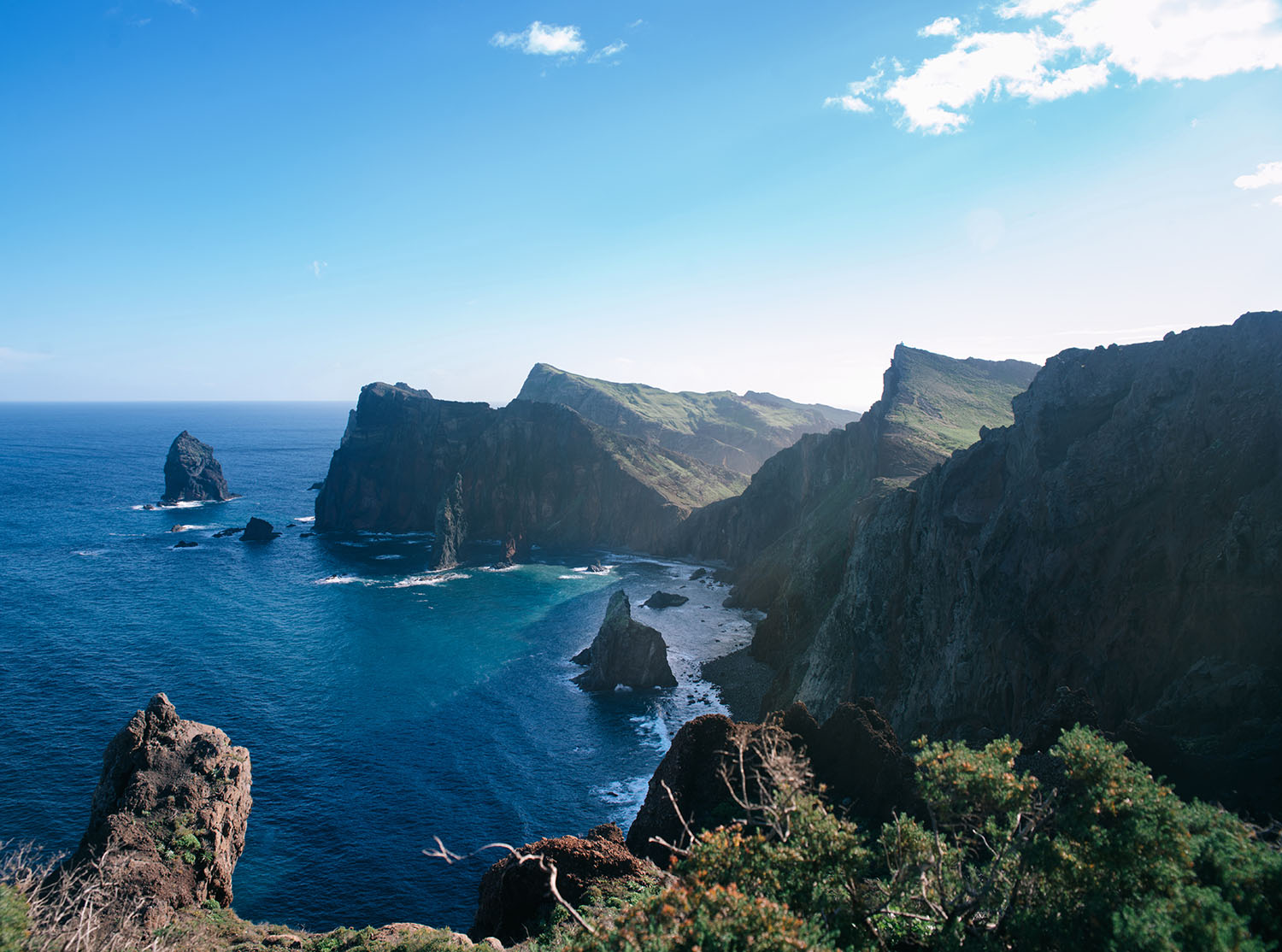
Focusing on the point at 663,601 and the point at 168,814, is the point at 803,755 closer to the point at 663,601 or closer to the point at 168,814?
the point at 168,814

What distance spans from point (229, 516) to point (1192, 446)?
198674 millimetres

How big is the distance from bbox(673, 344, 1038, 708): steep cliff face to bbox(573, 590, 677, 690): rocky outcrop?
50.4 feet

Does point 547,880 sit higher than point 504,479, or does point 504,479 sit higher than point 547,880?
point 504,479

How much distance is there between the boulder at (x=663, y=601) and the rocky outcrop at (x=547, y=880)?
82.7 metres

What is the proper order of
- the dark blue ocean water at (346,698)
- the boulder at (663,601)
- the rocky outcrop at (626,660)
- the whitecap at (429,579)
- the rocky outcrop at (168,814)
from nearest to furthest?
1. the rocky outcrop at (168,814)
2. the dark blue ocean water at (346,698)
3. the rocky outcrop at (626,660)
4. the boulder at (663,601)
5. the whitecap at (429,579)

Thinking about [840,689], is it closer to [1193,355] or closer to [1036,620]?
[1036,620]

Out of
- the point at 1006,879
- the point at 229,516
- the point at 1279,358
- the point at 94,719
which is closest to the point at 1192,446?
the point at 1279,358

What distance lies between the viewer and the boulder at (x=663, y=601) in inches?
4783

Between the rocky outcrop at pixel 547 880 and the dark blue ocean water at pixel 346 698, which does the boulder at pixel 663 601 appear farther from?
the rocky outcrop at pixel 547 880

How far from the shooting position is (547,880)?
3691 cm

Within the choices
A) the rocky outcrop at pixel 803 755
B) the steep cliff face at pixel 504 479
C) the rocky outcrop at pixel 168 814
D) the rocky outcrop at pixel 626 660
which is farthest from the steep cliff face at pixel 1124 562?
the steep cliff face at pixel 504 479

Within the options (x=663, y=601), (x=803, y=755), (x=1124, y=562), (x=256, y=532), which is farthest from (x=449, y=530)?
(x=1124, y=562)

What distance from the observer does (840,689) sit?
67.9 meters

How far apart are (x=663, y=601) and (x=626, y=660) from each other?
36.3 m
